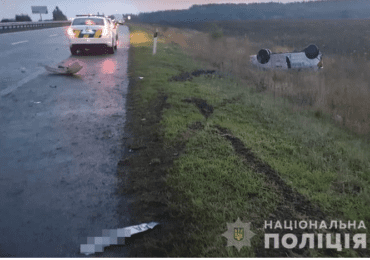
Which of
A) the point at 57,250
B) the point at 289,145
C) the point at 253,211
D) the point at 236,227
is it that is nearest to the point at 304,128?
the point at 289,145

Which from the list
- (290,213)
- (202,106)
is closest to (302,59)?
(202,106)

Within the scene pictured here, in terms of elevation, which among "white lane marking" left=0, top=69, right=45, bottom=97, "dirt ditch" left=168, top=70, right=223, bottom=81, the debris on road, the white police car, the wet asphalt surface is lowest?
the wet asphalt surface

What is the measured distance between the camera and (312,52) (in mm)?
12570

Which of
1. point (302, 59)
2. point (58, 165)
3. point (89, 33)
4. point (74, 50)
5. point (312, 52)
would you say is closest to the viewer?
point (58, 165)

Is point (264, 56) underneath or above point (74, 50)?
underneath

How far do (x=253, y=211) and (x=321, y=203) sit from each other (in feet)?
2.64

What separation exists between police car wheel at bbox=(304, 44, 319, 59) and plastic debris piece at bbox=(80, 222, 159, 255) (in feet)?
37.7

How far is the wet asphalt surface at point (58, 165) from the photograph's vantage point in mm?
3003

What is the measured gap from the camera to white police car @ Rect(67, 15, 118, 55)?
14.5 meters

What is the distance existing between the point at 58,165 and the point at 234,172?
2.37 m

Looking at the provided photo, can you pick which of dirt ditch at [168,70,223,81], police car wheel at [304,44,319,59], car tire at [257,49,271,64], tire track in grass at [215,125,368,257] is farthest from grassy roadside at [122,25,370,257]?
car tire at [257,49,271,64]

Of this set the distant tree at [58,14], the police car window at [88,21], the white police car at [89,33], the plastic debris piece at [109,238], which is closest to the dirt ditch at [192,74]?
the white police car at [89,33]

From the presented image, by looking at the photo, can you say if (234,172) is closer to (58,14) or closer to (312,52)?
(312,52)

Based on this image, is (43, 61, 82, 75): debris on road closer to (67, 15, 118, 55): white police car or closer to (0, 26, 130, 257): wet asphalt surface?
(0, 26, 130, 257): wet asphalt surface
